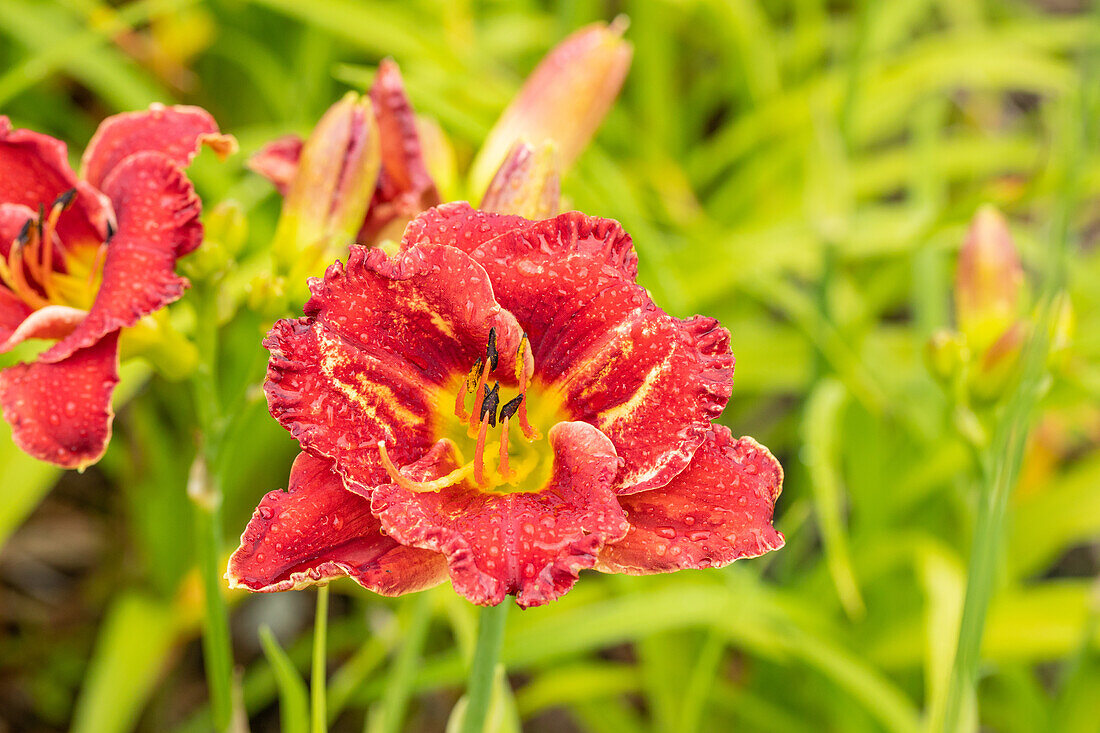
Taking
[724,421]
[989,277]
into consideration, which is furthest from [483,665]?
[724,421]

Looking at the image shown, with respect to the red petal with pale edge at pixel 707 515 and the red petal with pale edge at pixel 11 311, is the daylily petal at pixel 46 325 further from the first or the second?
the red petal with pale edge at pixel 707 515

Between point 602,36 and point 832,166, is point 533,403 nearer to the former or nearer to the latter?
point 602,36

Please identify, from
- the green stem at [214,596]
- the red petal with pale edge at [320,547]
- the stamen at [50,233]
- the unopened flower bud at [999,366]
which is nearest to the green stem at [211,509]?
the green stem at [214,596]

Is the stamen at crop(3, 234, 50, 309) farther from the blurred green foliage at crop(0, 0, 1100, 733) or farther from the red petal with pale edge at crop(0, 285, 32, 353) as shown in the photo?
the blurred green foliage at crop(0, 0, 1100, 733)

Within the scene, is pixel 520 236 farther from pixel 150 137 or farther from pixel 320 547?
pixel 150 137

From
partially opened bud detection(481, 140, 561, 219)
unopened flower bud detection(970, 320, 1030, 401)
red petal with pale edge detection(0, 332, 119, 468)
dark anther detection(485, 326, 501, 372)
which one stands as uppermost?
unopened flower bud detection(970, 320, 1030, 401)

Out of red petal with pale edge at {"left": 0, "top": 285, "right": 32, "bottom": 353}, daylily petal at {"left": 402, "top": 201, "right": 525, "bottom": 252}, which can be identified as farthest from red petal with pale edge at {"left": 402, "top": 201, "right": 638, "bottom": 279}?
red petal with pale edge at {"left": 0, "top": 285, "right": 32, "bottom": 353}

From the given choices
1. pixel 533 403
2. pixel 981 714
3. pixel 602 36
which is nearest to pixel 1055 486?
pixel 981 714
